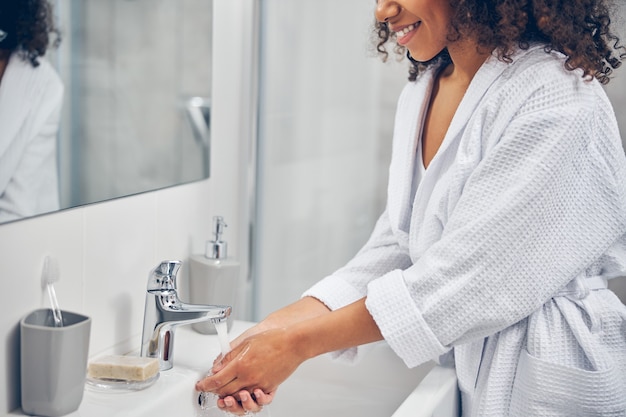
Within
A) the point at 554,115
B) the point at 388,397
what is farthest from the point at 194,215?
the point at 554,115

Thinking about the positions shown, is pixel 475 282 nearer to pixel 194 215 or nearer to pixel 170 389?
pixel 170 389

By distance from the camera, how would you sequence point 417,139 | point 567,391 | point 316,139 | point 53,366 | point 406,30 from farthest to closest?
1. point 316,139
2. point 417,139
3. point 406,30
4. point 567,391
5. point 53,366

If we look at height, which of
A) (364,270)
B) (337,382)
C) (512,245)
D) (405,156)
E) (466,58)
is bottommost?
(337,382)

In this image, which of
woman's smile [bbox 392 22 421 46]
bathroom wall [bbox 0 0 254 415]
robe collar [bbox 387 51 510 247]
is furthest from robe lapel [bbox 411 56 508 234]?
bathroom wall [bbox 0 0 254 415]

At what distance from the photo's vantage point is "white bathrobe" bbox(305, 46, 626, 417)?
42.3 inches

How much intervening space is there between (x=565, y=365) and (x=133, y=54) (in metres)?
0.82

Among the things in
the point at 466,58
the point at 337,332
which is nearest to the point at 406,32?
the point at 466,58

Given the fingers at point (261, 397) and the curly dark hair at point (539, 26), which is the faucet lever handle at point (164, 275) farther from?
the curly dark hair at point (539, 26)

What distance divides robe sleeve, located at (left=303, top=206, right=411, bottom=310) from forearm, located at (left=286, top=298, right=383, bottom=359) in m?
0.21

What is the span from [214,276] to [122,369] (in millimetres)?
322

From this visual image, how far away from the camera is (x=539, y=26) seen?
1.12 meters

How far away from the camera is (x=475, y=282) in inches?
42.7

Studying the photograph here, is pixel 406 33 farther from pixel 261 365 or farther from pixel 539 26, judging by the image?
pixel 261 365

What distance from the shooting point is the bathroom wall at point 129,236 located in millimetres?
1067
